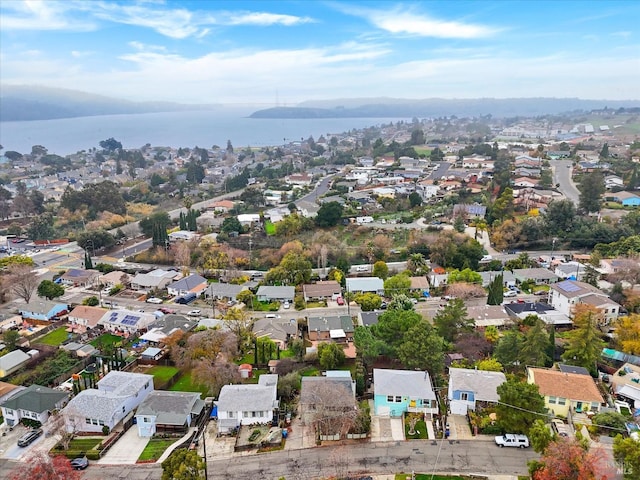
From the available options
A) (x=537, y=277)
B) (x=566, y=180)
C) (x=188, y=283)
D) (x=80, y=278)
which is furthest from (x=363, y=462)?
(x=566, y=180)

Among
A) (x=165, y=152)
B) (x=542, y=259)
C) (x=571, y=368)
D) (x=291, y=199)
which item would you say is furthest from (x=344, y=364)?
(x=165, y=152)

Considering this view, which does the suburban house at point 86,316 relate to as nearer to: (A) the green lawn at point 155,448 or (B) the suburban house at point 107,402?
(B) the suburban house at point 107,402

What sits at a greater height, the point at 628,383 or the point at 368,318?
the point at 628,383

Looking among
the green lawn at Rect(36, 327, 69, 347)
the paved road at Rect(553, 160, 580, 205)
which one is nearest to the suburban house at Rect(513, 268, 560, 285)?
the paved road at Rect(553, 160, 580, 205)

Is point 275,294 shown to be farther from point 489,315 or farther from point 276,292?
point 489,315

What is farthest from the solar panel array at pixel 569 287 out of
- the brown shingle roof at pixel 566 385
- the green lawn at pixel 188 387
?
the green lawn at pixel 188 387

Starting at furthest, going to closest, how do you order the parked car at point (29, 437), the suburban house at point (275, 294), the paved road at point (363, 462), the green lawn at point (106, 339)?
1. the suburban house at point (275, 294)
2. the green lawn at point (106, 339)
3. the parked car at point (29, 437)
4. the paved road at point (363, 462)

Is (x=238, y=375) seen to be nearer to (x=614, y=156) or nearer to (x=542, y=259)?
(x=542, y=259)

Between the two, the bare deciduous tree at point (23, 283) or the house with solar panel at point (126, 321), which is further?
the bare deciduous tree at point (23, 283)
